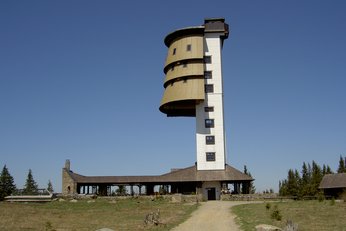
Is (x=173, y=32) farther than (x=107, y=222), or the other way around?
(x=173, y=32)

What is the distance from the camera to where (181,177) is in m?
54.1

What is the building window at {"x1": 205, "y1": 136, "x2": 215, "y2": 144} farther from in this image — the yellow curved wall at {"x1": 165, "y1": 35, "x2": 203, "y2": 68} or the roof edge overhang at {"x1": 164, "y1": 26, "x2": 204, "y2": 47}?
the roof edge overhang at {"x1": 164, "y1": 26, "x2": 204, "y2": 47}

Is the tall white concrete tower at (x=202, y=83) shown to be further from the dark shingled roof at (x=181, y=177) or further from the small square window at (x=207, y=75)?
the dark shingled roof at (x=181, y=177)

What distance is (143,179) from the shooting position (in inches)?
2181

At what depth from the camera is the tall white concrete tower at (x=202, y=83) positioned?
54.9 m

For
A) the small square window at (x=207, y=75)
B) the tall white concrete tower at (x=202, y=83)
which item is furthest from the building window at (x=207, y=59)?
the small square window at (x=207, y=75)

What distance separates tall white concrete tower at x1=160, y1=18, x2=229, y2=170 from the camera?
5491 cm

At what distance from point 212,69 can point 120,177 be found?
19.3 m

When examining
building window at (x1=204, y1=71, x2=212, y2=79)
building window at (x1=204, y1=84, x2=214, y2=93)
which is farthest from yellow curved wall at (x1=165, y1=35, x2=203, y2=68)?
building window at (x1=204, y1=84, x2=214, y2=93)

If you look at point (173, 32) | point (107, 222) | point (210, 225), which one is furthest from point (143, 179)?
point (210, 225)

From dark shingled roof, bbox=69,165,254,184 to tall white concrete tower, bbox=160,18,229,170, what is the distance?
1.06 meters

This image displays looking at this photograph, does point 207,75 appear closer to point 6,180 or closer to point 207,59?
point 207,59

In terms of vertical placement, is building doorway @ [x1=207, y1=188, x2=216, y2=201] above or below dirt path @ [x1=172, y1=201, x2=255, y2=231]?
above

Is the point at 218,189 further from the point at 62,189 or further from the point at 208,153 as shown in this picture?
the point at 62,189
